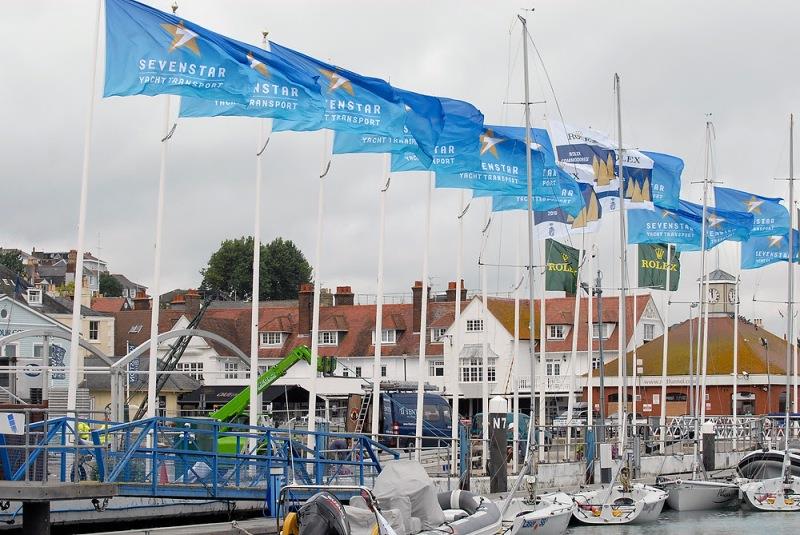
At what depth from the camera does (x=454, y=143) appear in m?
41.1

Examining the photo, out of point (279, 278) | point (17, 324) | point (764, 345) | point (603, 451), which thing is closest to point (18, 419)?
point (603, 451)

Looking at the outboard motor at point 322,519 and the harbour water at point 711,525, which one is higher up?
the outboard motor at point 322,519

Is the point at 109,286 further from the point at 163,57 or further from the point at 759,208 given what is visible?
the point at 163,57

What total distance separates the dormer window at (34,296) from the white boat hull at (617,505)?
2339 inches

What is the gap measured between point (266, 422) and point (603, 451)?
12196 mm

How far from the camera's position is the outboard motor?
22.2 metres

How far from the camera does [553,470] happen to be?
47.3 meters

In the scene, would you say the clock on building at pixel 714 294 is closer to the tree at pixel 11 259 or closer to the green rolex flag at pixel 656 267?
the green rolex flag at pixel 656 267

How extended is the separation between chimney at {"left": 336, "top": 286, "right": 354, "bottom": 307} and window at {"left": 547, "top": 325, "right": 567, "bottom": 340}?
16.8 m

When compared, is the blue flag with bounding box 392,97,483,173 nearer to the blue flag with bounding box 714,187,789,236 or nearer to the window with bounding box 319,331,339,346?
the blue flag with bounding box 714,187,789,236

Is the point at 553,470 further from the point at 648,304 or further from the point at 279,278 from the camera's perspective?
the point at 279,278

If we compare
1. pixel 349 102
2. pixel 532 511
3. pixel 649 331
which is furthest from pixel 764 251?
pixel 649 331

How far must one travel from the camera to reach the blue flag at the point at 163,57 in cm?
2912

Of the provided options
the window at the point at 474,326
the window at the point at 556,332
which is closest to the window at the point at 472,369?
the window at the point at 474,326
